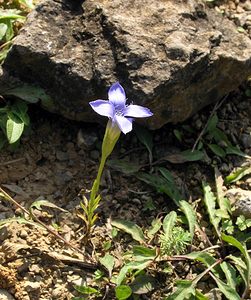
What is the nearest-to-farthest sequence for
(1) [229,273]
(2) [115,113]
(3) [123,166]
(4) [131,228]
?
(2) [115,113], (1) [229,273], (4) [131,228], (3) [123,166]

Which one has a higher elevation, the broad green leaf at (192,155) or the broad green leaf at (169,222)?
the broad green leaf at (192,155)

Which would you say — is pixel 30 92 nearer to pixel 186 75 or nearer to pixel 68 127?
pixel 68 127

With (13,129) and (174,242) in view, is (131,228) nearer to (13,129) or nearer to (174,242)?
(174,242)

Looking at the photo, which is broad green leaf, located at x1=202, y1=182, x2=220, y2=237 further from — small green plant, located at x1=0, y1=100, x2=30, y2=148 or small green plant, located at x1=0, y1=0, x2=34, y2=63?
small green plant, located at x1=0, y1=0, x2=34, y2=63

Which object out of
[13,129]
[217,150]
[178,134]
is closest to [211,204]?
[217,150]

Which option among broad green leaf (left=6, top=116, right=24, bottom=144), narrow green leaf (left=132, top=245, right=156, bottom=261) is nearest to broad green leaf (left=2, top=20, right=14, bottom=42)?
broad green leaf (left=6, top=116, right=24, bottom=144)

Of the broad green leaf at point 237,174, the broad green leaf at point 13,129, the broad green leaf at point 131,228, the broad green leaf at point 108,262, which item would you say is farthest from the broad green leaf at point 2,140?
the broad green leaf at point 237,174

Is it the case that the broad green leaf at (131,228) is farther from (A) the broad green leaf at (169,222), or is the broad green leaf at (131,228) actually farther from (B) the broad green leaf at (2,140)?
(B) the broad green leaf at (2,140)
